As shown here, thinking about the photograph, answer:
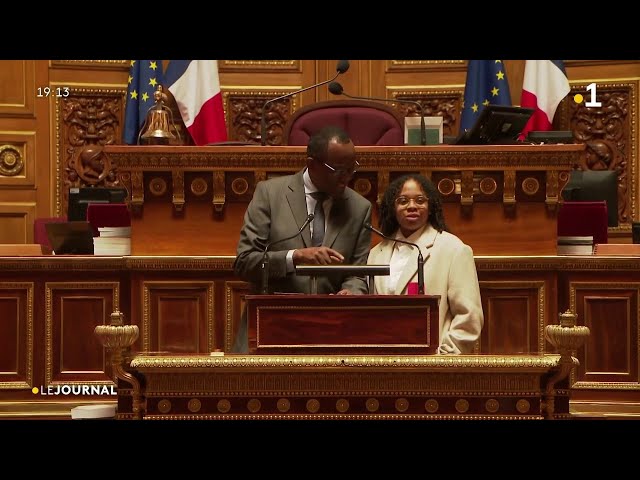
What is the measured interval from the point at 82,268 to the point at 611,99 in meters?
4.96

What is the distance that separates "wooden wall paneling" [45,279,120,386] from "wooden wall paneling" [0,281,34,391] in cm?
9

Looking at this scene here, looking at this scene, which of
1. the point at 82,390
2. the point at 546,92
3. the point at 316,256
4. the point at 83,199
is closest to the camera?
the point at 316,256

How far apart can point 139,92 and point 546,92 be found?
3.24 meters

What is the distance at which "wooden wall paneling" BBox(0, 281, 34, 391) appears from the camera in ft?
18.9

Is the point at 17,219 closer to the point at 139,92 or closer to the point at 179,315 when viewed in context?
the point at 139,92

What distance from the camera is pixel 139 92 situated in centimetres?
894

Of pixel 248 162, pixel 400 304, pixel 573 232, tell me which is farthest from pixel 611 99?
pixel 400 304

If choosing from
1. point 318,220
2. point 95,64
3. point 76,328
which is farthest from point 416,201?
point 95,64

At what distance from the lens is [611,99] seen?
895 centimetres

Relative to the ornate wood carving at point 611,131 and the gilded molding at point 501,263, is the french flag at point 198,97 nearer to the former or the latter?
the ornate wood carving at point 611,131

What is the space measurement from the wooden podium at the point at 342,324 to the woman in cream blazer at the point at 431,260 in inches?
27.6

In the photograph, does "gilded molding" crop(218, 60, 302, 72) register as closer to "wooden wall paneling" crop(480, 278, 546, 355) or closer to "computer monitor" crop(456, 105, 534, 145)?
"computer monitor" crop(456, 105, 534, 145)

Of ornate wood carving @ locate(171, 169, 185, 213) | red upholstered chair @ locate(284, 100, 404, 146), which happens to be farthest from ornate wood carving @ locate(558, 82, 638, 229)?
ornate wood carving @ locate(171, 169, 185, 213)

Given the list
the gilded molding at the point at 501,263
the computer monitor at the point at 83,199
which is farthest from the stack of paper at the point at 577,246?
the computer monitor at the point at 83,199
